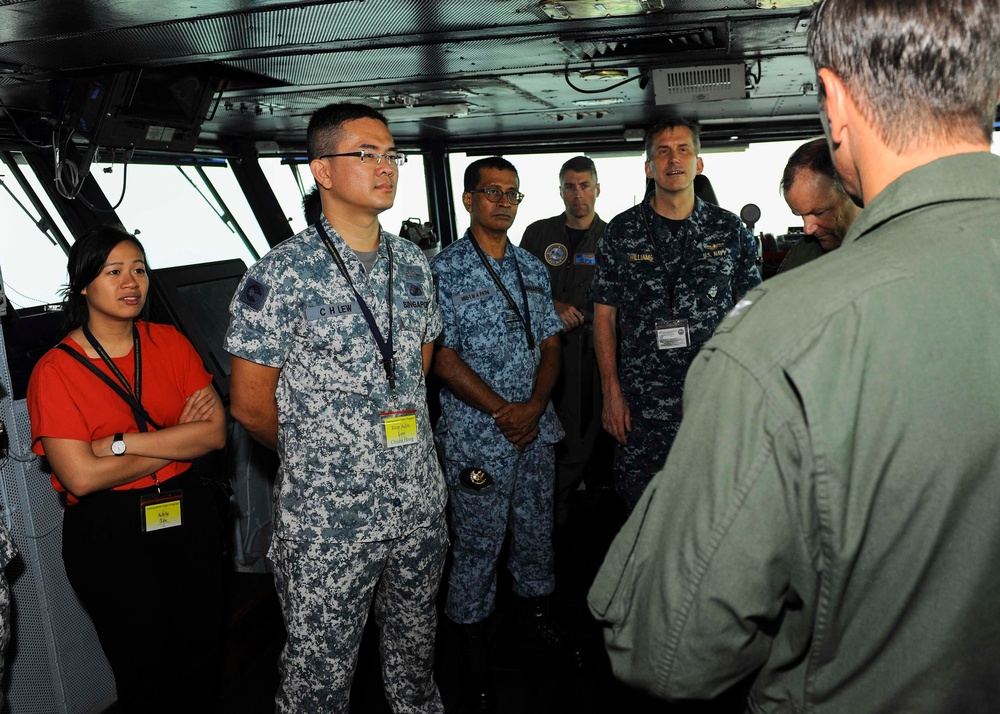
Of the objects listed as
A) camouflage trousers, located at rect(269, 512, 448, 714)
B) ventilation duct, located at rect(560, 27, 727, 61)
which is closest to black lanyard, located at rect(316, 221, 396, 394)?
camouflage trousers, located at rect(269, 512, 448, 714)

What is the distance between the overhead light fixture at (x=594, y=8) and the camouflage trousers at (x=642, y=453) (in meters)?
1.37

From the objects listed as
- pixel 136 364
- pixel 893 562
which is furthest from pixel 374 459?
pixel 893 562

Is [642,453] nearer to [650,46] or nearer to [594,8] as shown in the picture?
[594,8]

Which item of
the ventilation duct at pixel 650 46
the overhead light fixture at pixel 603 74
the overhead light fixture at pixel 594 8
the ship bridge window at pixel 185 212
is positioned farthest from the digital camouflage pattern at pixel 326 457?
the ship bridge window at pixel 185 212

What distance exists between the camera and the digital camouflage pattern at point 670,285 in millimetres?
2785

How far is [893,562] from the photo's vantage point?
0.79 m

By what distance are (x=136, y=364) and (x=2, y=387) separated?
1.35 ft

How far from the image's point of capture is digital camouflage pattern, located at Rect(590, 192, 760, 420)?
2785 mm

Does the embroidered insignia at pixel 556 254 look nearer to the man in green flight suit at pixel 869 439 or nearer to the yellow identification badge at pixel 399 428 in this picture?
the yellow identification badge at pixel 399 428

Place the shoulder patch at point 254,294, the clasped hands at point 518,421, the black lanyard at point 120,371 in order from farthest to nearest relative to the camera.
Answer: the clasped hands at point 518,421
the black lanyard at point 120,371
the shoulder patch at point 254,294

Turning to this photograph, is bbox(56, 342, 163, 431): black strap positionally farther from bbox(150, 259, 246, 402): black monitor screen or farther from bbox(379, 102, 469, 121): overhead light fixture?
bbox(379, 102, 469, 121): overhead light fixture

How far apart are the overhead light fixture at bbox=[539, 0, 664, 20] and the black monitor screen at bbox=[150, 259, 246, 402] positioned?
2021mm

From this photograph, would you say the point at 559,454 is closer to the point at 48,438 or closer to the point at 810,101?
the point at 48,438

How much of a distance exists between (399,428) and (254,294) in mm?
500
